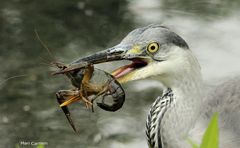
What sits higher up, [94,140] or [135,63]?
[135,63]

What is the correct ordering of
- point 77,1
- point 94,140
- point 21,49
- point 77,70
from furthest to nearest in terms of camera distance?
point 77,1 → point 21,49 → point 94,140 → point 77,70

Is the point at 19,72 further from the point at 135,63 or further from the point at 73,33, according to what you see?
the point at 135,63

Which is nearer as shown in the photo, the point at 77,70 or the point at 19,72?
the point at 77,70

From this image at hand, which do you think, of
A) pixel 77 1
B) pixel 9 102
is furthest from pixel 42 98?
pixel 77 1

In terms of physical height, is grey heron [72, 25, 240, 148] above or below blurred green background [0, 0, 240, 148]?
above

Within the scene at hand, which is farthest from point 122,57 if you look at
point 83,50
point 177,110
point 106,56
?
point 83,50

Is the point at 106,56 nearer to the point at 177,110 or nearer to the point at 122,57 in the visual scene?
the point at 122,57

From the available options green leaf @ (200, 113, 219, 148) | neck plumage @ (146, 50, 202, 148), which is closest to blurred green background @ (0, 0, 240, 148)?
neck plumage @ (146, 50, 202, 148)

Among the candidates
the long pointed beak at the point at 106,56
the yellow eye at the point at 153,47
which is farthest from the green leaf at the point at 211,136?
the yellow eye at the point at 153,47

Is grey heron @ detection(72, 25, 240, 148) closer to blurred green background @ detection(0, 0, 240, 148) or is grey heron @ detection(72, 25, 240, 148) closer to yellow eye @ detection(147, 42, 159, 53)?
yellow eye @ detection(147, 42, 159, 53)
